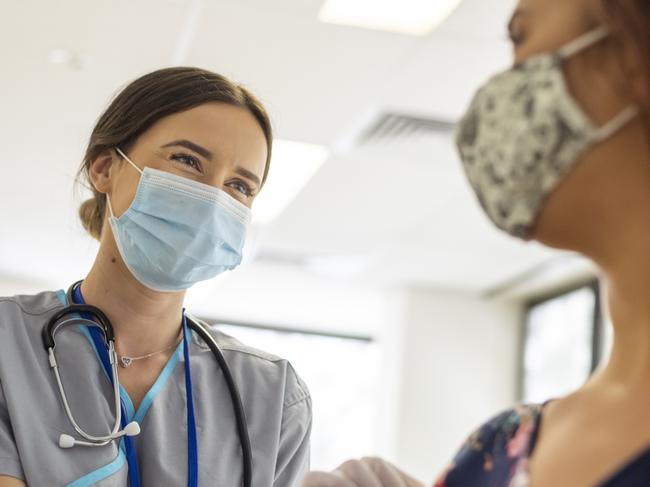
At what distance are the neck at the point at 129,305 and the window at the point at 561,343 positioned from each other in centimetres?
472

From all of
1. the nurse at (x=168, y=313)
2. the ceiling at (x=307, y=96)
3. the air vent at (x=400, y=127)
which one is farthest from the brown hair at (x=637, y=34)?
the air vent at (x=400, y=127)

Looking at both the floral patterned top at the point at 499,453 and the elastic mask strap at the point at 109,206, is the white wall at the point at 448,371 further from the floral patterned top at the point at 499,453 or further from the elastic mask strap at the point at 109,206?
the floral patterned top at the point at 499,453

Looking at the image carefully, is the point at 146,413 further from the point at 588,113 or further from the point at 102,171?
the point at 588,113

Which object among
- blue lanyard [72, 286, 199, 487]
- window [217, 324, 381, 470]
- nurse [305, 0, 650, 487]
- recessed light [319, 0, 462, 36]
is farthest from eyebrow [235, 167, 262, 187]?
window [217, 324, 381, 470]

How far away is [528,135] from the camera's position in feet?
3.05

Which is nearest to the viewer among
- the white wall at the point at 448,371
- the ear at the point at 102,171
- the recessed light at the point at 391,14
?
the ear at the point at 102,171

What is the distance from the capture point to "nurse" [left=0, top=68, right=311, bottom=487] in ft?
5.68

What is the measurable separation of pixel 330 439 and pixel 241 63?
5.83 m

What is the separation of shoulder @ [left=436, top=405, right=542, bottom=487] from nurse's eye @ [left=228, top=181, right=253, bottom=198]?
0.89 meters

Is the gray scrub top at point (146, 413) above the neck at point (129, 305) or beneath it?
beneath

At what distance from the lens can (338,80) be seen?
3922mm

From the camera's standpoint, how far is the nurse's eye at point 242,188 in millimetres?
1891

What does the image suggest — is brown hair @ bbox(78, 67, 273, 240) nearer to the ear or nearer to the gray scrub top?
the ear

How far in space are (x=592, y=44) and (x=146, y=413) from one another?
1.13m
